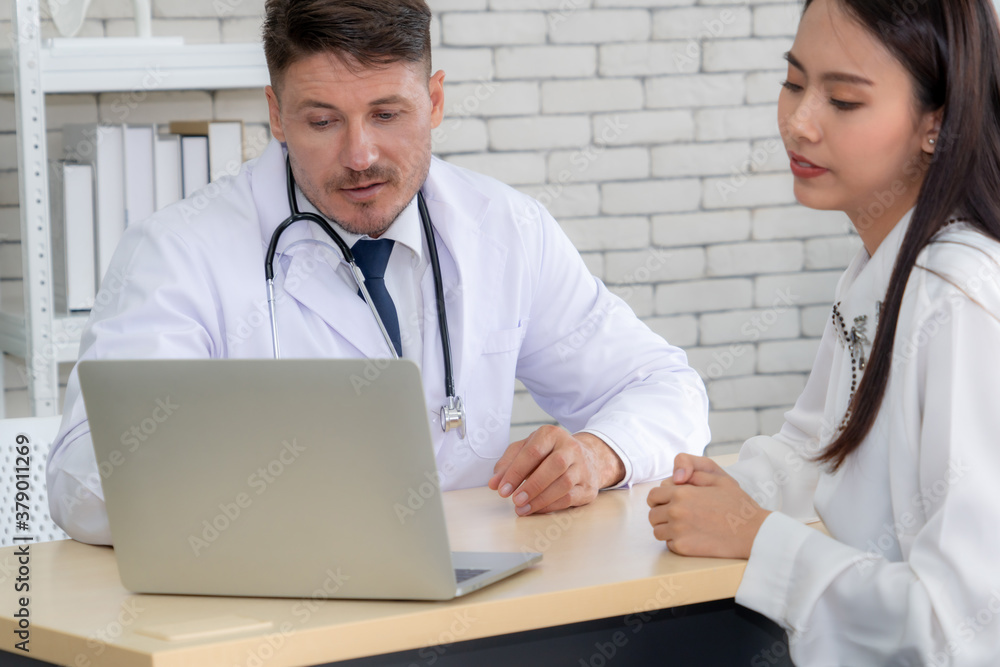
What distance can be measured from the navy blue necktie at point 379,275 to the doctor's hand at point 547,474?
1.09 ft

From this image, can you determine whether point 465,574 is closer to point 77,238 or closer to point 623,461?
point 623,461

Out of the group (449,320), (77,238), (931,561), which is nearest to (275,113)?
(449,320)

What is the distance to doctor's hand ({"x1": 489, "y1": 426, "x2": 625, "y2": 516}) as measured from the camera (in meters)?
1.21

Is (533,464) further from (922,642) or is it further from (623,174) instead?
(623,174)

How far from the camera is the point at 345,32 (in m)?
1.40

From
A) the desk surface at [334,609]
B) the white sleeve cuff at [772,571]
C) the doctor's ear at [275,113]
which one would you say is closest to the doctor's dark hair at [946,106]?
the white sleeve cuff at [772,571]

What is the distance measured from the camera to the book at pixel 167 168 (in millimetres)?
2086

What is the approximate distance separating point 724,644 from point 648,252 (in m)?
1.62

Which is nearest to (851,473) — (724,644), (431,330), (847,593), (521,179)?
(847,593)

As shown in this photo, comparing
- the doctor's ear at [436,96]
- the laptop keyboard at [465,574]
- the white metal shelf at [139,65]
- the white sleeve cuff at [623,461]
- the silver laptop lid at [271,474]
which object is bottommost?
the white sleeve cuff at [623,461]

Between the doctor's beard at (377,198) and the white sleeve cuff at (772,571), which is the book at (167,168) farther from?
the white sleeve cuff at (772,571)

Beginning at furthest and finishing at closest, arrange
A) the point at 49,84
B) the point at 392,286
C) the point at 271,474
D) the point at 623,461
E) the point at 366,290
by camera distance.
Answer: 1. the point at 49,84
2. the point at 392,286
3. the point at 366,290
4. the point at 623,461
5. the point at 271,474

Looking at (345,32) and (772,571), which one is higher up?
(345,32)

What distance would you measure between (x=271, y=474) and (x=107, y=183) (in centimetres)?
138
